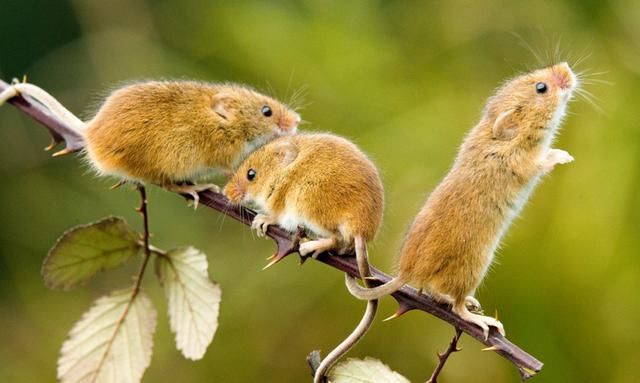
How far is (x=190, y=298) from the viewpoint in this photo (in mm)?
1768

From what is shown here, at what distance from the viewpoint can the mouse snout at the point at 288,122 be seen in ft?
8.12

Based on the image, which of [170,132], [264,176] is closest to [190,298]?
[264,176]

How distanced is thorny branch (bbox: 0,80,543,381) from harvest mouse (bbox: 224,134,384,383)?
10 centimetres

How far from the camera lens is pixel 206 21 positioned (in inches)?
215

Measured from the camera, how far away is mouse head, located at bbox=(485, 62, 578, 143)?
1.86 metres

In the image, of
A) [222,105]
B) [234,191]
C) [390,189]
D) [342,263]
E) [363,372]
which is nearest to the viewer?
[363,372]

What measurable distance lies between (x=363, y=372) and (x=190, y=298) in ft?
1.28

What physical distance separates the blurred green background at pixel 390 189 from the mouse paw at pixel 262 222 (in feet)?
4.42

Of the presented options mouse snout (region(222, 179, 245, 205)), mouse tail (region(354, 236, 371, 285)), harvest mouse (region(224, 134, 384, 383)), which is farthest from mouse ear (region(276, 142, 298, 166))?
mouse tail (region(354, 236, 371, 285))

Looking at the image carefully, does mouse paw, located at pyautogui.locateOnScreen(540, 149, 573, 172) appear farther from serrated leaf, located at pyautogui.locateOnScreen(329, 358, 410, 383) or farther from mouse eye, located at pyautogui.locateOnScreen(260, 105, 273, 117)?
mouse eye, located at pyautogui.locateOnScreen(260, 105, 273, 117)

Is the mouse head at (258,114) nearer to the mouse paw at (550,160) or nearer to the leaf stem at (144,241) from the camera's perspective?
the leaf stem at (144,241)

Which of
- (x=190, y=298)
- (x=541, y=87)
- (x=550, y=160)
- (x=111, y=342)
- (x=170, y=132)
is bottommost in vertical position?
(x=111, y=342)

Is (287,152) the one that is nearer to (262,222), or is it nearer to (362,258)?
(262,222)

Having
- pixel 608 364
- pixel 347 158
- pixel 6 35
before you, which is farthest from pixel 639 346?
pixel 6 35
